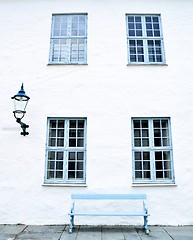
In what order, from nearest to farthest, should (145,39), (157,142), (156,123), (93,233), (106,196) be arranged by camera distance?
(93,233) < (106,196) < (157,142) < (156,123) < (145,39)

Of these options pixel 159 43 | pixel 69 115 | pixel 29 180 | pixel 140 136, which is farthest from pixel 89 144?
pixel 159 43

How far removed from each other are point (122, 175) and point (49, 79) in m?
3.72

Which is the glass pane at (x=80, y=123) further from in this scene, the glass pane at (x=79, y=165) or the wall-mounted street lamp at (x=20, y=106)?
the wall-mounted street lamp at (x=20, y=106)

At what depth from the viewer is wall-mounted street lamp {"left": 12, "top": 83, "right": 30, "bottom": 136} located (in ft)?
20.4

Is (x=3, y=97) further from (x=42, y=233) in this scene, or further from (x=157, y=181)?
(x=157, y=181)

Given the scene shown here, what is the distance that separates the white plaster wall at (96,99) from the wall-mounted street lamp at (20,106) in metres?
0.27

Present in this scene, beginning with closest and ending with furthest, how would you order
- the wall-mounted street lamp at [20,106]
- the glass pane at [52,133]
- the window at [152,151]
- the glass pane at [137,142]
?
the wall-mounted street lamp at [20,106], the window at [152,151], the glass pane at [137,142], the glass pane at [52,133]

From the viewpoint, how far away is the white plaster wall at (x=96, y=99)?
6.23 m

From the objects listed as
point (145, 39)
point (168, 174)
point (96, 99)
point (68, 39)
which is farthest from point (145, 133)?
point (68, 39)

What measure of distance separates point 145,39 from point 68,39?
2.62 m

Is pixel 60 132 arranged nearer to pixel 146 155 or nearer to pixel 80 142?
pixel 80 142

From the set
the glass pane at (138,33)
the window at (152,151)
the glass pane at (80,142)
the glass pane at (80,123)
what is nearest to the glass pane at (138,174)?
the window at (152,151)

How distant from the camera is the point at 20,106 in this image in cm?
657

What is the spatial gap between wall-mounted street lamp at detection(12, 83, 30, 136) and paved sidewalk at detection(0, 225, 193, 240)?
2.59 metres
